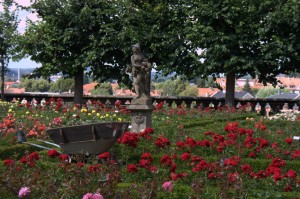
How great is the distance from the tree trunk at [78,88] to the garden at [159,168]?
9585mm

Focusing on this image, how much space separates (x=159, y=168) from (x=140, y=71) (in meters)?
5.82

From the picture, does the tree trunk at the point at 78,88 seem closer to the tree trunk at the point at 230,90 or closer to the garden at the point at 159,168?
the tree trunk at the point at 230,90

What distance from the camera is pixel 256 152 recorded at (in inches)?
365

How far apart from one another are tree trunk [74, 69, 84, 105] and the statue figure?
10498 mm

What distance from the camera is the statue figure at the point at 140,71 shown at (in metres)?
13.0

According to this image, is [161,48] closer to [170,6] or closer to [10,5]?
[170,6]

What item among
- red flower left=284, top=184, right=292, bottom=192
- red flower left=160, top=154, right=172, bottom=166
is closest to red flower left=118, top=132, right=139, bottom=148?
red flower left=160, top=154, right=172, bottom=166

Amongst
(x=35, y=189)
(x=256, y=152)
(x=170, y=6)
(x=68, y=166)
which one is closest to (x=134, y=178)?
(x=68, y=166)

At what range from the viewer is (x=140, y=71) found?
13.1 metres

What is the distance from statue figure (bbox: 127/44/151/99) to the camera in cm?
1298

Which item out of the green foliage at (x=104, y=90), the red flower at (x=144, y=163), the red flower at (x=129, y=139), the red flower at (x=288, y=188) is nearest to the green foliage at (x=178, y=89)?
the green foliage at (x=104, y=90)

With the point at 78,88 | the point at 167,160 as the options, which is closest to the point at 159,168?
the point at 167,160

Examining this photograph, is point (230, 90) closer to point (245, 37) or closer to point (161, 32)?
point (245, 37)

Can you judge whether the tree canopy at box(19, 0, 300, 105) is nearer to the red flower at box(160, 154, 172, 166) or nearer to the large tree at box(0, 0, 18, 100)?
the large tree at box(0, 0, 18, 100)
